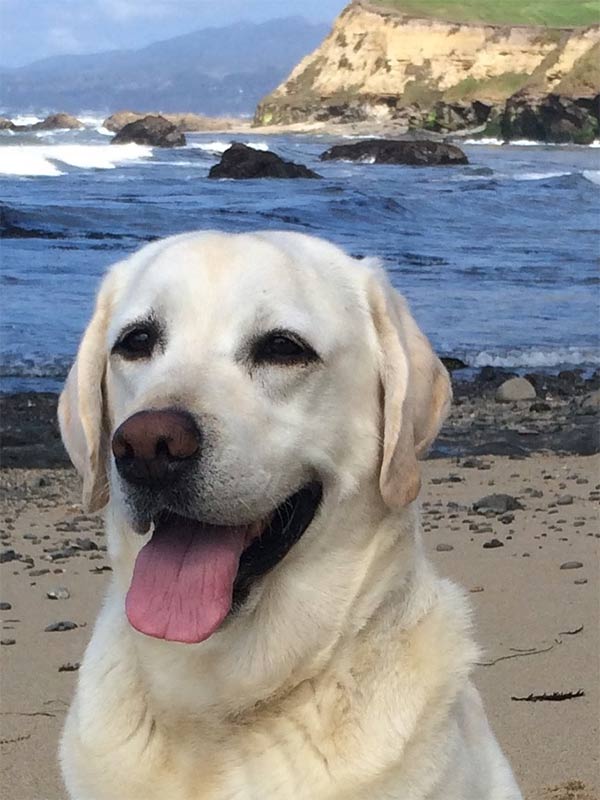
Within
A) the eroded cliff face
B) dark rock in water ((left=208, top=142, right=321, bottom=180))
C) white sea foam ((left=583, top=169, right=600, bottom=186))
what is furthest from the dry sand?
the eroded cliff face

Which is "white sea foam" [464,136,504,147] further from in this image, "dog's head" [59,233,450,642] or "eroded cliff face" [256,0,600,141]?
"dog's head" [59,233,450,642]

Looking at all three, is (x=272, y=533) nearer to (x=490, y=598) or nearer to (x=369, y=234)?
(x=490, y=598)

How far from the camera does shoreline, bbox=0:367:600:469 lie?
9.36m

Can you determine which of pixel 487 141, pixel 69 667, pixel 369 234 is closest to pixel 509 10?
pixel 487 141

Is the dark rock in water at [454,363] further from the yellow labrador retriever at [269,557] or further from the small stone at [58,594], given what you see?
the yellow labrador retriever at [269,557]

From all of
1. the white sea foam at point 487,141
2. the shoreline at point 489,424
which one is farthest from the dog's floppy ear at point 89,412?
the white sea foam at point 487,141

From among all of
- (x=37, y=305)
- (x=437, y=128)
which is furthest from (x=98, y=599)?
(x=437, y=128)

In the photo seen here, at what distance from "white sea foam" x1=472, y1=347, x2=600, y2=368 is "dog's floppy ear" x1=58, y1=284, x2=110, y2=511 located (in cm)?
995

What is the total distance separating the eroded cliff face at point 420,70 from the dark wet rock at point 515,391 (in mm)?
63370

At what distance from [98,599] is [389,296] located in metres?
2.81

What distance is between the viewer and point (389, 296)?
3543mm

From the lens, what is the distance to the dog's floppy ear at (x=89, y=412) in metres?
3.47

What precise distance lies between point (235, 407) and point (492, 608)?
9.58 feet

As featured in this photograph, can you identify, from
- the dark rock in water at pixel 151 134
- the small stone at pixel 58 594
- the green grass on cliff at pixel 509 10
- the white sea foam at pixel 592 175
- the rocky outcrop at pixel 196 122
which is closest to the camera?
the small stone at pixel 58 594
